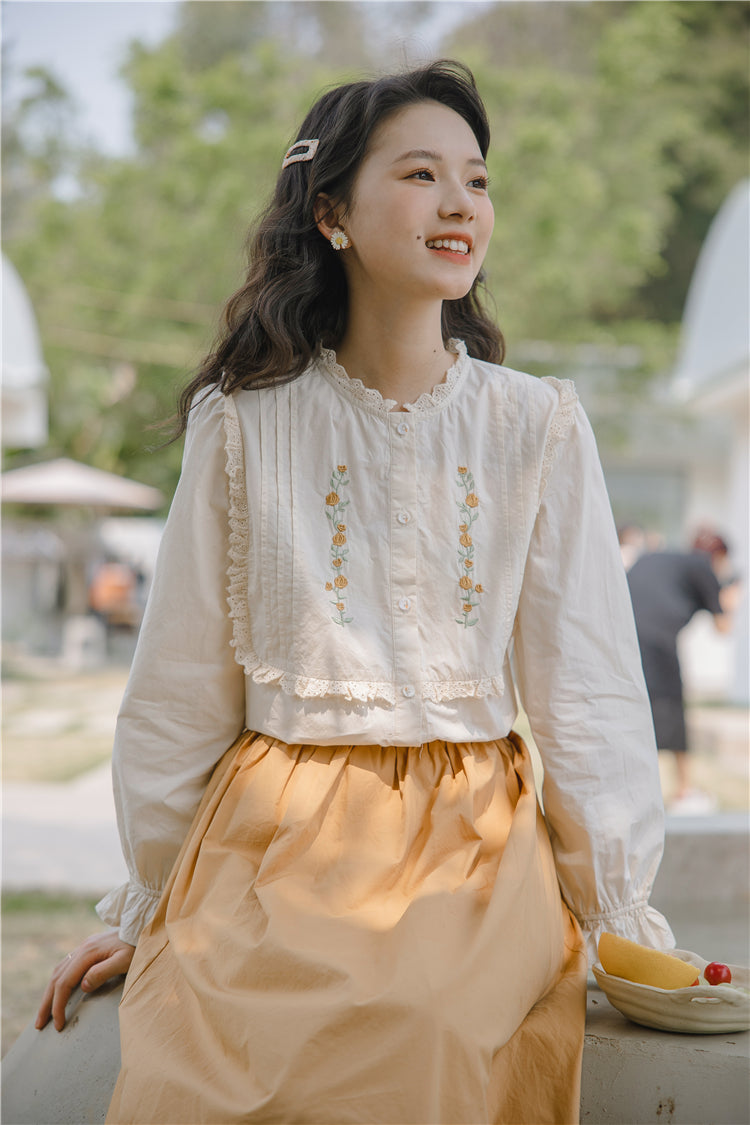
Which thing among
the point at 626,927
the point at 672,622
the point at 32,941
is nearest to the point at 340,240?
the point at 626,927

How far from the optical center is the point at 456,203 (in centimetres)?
150

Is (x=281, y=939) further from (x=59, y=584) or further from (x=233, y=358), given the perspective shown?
(x=59, y=584)

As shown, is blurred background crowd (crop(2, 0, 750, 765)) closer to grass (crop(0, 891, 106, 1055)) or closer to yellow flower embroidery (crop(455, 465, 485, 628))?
grass (crop(0, 891, 106, 1055))

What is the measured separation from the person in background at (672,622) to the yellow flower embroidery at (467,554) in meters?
3.77

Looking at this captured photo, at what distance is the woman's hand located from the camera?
1587 mm

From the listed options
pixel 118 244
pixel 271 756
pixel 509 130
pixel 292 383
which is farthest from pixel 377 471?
pixel 118 244

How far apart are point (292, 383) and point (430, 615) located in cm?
41

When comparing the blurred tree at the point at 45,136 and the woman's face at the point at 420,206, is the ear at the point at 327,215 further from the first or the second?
the blurred tree at the point at 45,136

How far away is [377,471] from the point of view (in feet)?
5.11

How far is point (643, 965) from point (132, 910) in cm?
76

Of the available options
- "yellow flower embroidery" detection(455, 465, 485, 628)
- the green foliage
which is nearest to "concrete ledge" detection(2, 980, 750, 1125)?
"yellow flower embroidery" detection(455, 465, 485, 628)

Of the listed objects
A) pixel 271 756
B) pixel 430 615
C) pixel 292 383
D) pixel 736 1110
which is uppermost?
pixel 292 383

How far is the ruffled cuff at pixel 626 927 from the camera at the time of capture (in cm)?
156

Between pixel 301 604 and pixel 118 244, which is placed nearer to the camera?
pixel 301 604
